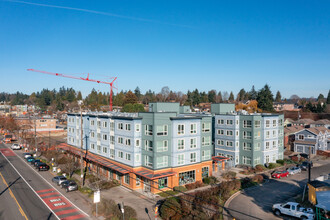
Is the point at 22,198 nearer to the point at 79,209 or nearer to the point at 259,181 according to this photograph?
the point at 79,209

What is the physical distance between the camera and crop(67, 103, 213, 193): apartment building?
3500 cm

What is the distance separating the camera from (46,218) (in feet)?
85.3

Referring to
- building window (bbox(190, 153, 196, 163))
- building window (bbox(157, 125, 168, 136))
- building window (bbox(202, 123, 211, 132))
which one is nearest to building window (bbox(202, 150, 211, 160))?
building window (bbox(190, 153, 196, 163))

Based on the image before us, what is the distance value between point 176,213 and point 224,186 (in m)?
10.7

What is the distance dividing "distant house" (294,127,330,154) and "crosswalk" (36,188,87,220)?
192 ft

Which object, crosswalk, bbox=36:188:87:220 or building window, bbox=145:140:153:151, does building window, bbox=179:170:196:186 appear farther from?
crosswalk, bbox=36:188:87:220

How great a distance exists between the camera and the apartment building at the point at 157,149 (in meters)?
35.0

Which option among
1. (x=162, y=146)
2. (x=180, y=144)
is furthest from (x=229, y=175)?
(x=162, y=146)

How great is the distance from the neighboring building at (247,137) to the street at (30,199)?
32084 millimetres

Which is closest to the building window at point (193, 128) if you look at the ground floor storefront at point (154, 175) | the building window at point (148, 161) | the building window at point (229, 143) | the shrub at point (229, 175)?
the ground floor storefront at point (154, 175)

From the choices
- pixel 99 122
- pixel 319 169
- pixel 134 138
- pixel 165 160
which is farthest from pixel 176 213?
pixel 319 169

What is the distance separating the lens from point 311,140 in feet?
208

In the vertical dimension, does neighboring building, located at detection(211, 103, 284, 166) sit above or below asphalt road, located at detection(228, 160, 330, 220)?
above

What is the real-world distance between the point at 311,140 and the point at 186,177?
4382 centimetres
